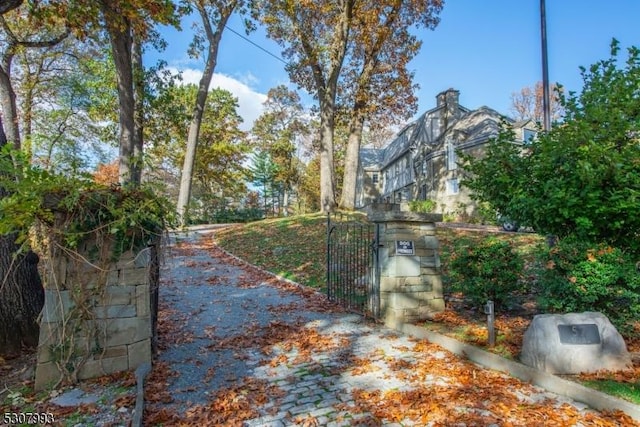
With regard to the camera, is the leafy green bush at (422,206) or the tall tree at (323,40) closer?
the tall tree at (323,40)

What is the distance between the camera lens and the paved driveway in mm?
2766

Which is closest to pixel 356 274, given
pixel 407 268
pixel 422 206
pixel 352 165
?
pixel 407 268

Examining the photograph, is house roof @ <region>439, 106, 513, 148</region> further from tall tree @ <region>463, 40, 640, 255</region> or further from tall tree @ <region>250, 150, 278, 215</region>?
tall tree @ <region>463, 40, 640, 255</region>

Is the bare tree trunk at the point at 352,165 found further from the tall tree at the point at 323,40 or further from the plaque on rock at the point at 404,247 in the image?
the plaque on rock at the point at 404,247

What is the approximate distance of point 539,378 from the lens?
322cm

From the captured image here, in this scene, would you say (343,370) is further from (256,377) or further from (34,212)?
(34,212)

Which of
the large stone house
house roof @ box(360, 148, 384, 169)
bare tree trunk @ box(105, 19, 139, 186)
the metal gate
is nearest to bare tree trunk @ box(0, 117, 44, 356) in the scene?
the metal gate

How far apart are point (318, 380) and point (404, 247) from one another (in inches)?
88.8

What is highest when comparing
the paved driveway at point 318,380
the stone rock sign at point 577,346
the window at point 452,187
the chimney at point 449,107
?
the chimney at point 449,107

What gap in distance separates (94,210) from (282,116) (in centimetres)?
3067

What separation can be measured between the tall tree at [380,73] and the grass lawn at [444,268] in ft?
14.1

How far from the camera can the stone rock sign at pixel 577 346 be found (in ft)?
10.6

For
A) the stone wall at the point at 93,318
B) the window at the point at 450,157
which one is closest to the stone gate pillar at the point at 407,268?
the stone wall at the point at 93,318

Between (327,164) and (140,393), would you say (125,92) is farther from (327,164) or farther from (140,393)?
(140,393)
